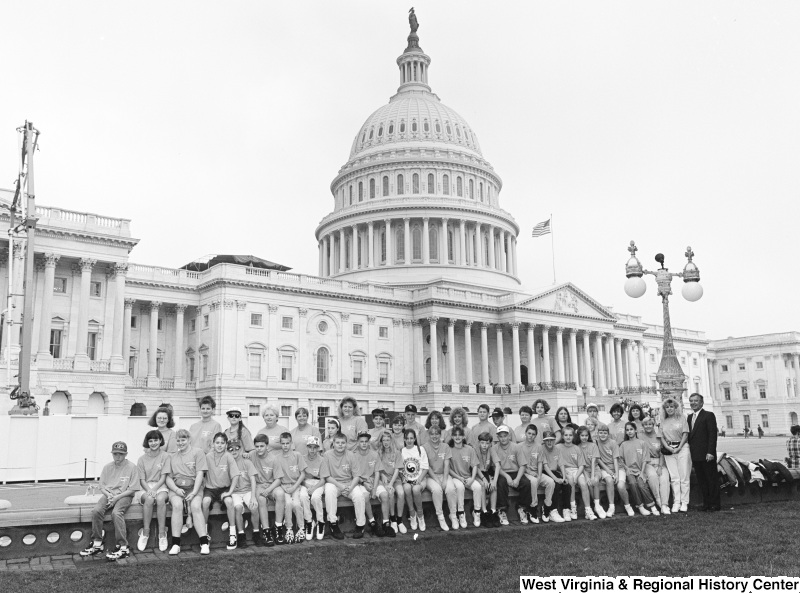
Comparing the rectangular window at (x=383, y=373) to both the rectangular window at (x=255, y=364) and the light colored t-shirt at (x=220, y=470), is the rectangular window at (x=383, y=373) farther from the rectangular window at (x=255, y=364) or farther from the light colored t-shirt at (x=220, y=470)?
the light colored t-shirt at (x=220, y=470)

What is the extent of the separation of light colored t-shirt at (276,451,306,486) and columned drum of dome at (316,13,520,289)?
66.5m

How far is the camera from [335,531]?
13.4 metres

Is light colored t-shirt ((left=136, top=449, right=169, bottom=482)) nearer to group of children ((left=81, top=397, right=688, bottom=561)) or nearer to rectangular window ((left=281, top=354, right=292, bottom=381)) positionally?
group of children ((left=81, top=397, right=688, bottom=561))

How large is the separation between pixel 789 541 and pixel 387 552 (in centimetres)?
589

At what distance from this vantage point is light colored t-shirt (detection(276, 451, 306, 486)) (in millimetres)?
13625

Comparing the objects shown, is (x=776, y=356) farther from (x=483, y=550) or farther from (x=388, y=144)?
(x=483, y=550)

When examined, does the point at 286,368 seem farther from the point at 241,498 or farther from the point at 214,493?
the point at 241,498

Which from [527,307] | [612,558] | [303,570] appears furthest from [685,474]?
[527,307]

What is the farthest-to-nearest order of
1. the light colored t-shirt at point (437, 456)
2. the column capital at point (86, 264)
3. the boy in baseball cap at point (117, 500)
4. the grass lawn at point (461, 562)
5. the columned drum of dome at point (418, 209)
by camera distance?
the columned drum of dome at point (418, 209) → the column capital at point (86, 264) → the light colored t-shirt at point (437, 456) → the boy in baseball cap at point (117, 500) → the grass lawn at point (461, 562)

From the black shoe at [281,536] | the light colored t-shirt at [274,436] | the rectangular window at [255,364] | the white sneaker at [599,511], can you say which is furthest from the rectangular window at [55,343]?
the white sneaker at [599,511]

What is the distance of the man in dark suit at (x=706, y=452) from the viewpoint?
616 inches

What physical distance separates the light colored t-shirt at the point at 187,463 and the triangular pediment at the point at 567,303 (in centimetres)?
6175

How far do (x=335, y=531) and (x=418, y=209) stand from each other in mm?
71670

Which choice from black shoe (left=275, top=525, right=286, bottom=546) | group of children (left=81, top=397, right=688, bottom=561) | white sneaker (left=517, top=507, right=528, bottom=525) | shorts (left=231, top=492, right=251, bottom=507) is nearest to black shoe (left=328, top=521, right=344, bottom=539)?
group of children (left=81, top=397, right=688, bottom=561)
